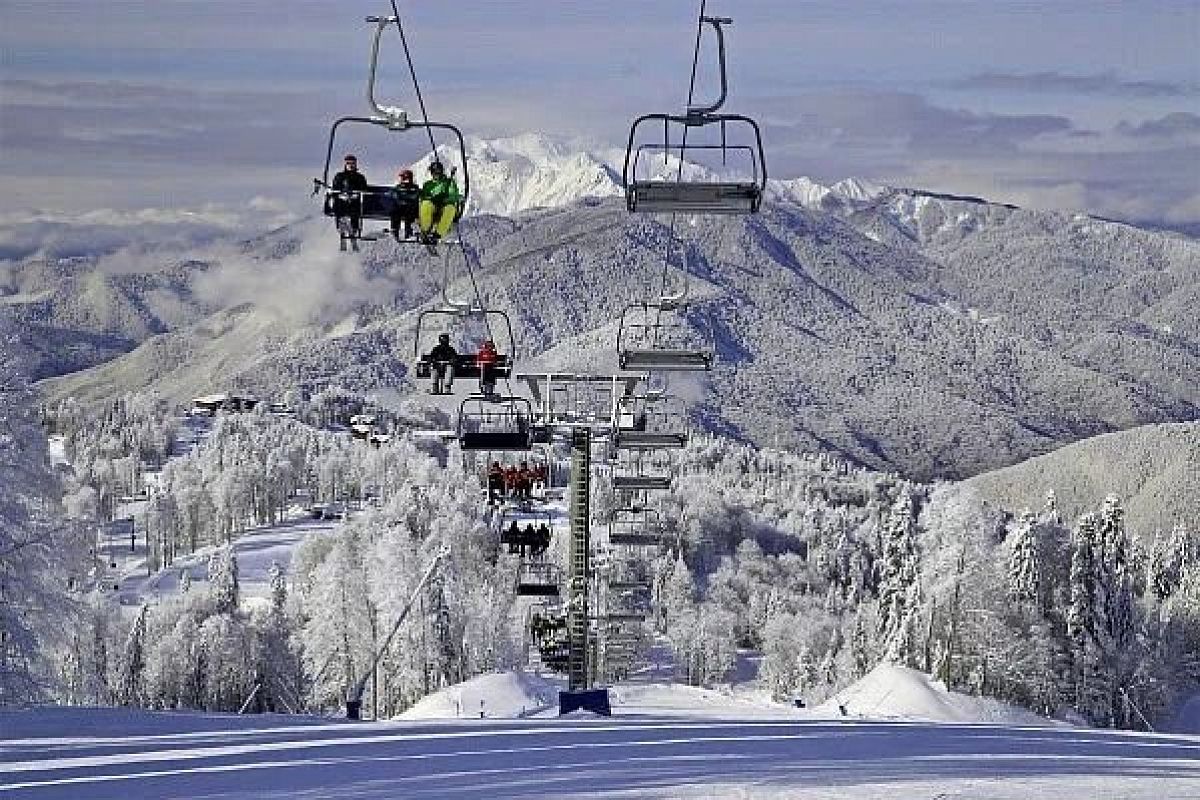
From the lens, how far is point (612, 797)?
10586mm

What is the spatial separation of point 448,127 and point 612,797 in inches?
173

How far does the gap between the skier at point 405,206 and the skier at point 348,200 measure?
192 millimetres

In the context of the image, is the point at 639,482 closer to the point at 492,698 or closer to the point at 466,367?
the point at 492,698

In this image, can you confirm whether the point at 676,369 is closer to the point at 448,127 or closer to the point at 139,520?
the point at 448,127

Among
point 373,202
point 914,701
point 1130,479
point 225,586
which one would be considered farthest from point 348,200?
point 1130,479

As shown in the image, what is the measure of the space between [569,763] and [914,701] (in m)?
26.4

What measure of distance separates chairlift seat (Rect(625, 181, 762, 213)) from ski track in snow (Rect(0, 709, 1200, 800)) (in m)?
3.93

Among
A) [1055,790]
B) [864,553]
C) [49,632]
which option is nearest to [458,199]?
[1055,790]

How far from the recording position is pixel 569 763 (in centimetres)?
1207

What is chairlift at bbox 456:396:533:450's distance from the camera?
17.7 m

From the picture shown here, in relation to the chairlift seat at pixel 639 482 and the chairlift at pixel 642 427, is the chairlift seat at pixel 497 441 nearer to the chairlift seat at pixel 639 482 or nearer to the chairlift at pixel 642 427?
the chairlift at pixel 642 427

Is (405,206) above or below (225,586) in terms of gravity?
above

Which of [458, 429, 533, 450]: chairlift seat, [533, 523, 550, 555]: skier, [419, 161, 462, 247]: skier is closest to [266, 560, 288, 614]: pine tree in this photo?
[533, 523, 550, 555]: skier

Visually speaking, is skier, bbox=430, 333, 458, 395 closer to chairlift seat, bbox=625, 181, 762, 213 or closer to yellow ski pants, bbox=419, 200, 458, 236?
chairlift seat, bbox=625, 181, 762, 213
